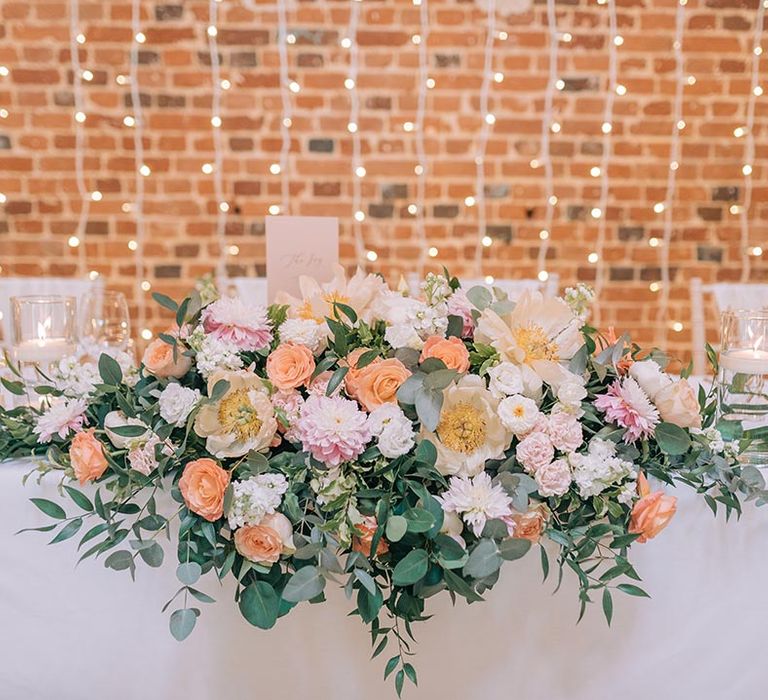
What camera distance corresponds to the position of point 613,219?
294cm

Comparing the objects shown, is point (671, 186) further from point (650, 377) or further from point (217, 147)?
point (650, 377)

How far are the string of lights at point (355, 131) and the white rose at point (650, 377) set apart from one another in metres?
2.13

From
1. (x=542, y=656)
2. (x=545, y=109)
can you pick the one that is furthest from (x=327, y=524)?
(x=545, y=109)

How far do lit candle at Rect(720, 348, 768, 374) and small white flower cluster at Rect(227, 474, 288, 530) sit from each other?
65cm

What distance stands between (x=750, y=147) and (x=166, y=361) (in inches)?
111

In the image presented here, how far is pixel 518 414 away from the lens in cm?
76

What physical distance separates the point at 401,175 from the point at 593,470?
226 cm

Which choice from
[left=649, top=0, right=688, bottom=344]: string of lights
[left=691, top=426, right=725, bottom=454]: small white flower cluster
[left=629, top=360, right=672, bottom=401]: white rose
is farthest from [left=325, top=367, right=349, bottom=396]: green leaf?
[left=649, top=0, right=688, bottom=344]: string of lights

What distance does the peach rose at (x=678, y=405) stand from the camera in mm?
823

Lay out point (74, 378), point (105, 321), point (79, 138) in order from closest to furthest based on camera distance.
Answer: point (74, 378), point (105, 321), point (79, 138)

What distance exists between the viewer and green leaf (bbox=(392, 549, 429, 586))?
72cm

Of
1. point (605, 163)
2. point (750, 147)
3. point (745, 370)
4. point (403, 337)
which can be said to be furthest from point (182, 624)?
point (750, 147)

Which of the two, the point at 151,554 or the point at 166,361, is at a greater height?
the point at 166,361

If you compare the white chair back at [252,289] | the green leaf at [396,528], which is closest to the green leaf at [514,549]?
the green leaf at [396,528]
